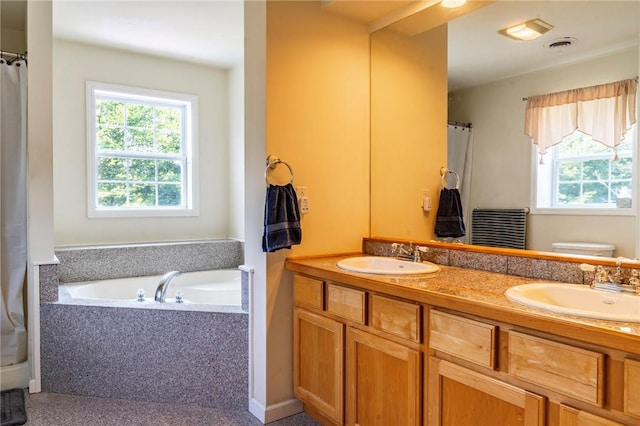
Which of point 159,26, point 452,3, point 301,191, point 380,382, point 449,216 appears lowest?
point 380,382

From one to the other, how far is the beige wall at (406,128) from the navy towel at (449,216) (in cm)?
5

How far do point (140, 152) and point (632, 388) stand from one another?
3.78 m

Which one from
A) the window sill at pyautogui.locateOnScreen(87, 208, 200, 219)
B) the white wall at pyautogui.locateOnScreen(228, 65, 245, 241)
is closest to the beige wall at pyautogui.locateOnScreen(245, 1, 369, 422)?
the white wall at pyautogui.locateOnScreen(228, 65, 245, 241)

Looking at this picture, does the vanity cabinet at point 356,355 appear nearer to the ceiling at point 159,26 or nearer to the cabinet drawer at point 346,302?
the cabinet drawer at point 346,302

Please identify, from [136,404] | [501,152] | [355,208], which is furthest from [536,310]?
[136,404]

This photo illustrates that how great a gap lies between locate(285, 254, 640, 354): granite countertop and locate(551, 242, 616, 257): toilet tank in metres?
0.16

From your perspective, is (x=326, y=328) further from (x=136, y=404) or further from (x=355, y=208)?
(x=136, y=404)

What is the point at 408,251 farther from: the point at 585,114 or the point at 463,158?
the point at 585,114

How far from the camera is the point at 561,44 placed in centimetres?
178

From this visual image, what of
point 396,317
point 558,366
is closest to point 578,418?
point 558,366

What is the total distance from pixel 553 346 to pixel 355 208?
57.3 inches

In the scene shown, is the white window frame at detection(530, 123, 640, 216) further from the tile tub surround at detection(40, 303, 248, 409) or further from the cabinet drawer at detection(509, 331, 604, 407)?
the tile tub surround at detection(40, 303, 248, 409)

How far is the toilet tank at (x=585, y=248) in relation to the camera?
63.2 inches

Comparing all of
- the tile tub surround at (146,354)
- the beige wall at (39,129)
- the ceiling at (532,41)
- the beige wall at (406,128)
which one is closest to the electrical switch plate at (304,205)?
the beige wall at (406,128)
